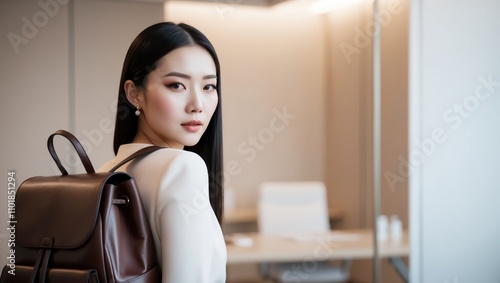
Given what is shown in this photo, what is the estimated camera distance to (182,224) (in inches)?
49.8

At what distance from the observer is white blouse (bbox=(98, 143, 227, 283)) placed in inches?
49.9

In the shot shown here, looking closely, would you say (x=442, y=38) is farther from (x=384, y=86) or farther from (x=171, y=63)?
(x=171, y=63)

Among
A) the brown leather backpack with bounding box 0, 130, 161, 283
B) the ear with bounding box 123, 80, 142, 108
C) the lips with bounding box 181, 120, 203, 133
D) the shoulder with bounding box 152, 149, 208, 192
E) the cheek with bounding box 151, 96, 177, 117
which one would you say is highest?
the ear with bounding box 123, 80, 142, 108

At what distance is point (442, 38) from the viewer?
124 inches

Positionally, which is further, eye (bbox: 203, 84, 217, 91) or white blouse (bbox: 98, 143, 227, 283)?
eye (bbox: 203, 84, 217, 91)

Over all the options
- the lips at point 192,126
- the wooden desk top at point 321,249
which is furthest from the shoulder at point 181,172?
the wooden desk top at point 321,249

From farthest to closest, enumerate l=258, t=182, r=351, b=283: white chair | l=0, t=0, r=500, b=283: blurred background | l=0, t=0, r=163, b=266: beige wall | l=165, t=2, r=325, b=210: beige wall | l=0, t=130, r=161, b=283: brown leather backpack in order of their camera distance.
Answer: l=258, t=182, r=351, b=283: white chair < l=0, t=0, r=500, b=283: blurred background < l=165, t=2, r=325, b=210: beige wall < l=0, t=0, r=163, b=266: beige wall < l=0, t=130, r=161, b=283: brown leather backpack

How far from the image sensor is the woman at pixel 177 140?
128cm

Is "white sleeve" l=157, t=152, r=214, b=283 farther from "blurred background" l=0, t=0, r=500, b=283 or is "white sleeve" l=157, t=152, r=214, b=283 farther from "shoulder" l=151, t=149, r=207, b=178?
"blurred background" l=0, t=0, r=500, b=283

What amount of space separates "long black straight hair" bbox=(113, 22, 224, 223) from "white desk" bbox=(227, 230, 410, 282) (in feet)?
5.62

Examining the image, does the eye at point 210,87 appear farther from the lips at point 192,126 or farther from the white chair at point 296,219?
the white chair at point 296,219

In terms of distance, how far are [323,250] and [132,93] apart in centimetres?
211

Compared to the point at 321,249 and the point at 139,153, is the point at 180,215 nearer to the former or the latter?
the point at 139,153

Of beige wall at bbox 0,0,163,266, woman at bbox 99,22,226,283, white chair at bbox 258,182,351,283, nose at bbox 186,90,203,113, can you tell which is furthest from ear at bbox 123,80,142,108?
white chair at bbox 258,182,351,283
